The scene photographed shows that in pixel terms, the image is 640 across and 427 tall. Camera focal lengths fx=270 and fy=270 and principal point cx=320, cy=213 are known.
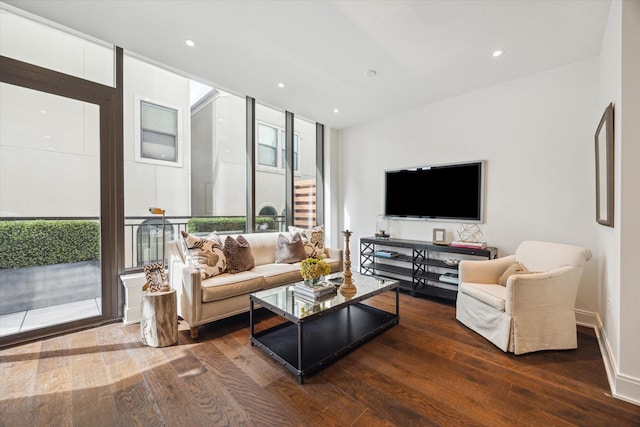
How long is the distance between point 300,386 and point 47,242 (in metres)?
2.65

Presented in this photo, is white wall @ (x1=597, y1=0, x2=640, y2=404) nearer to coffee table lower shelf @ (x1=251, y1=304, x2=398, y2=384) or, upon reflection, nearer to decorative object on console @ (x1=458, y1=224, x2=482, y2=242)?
coffee table lower shelf @ (x1=251, y1=304, x2=398, y2=384)

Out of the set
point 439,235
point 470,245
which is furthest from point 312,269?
point 439,235

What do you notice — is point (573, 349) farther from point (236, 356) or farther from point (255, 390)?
point (236, 356)

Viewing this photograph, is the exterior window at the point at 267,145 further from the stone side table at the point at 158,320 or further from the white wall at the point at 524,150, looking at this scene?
the stone side table at the point at 158,320

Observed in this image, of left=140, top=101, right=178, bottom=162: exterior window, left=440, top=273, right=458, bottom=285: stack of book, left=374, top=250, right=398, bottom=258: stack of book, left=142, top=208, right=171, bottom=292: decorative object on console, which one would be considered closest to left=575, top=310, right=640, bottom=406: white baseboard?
left=440, top=273, right=458, bottom=285: stack of book

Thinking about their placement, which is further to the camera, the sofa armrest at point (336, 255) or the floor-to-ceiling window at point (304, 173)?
the floor-to-ceiling window at point (304, 173)

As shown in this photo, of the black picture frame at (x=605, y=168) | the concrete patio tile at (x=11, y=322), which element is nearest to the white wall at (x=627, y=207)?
the black picture frame at (x=605, y=168)

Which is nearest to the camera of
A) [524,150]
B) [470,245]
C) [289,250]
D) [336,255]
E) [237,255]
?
[237,255]

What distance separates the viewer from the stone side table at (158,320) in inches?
89.7

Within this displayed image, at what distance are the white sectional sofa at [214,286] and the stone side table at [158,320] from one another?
0.16 meters

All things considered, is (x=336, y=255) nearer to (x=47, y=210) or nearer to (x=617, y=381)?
(x=617, y=381)

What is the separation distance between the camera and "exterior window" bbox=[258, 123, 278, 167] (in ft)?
13.6

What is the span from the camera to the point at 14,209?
2.35 m

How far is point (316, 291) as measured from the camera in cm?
230
